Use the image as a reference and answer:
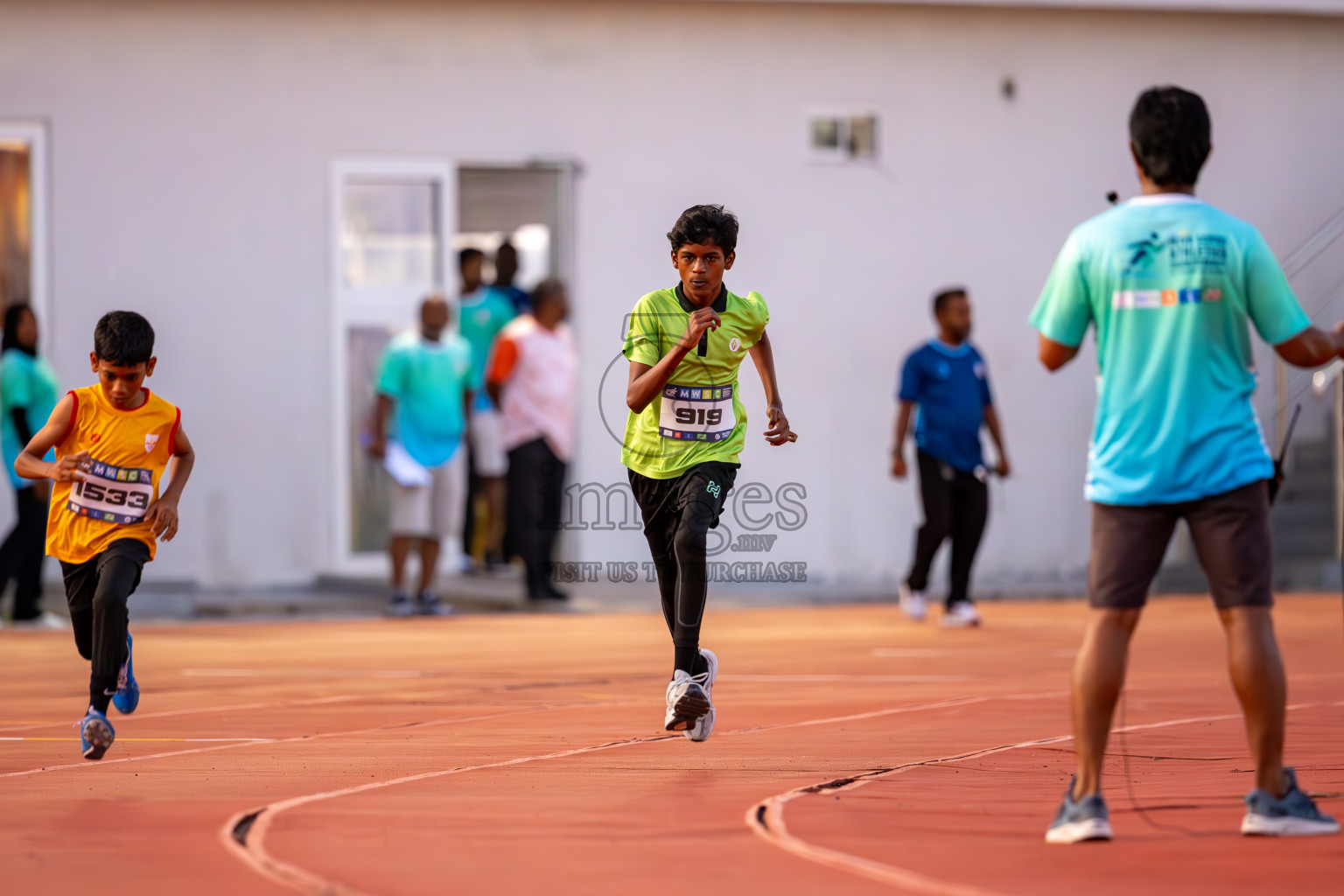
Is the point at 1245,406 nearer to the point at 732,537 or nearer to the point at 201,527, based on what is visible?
the point at 732,537

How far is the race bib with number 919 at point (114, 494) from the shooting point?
20.6ft

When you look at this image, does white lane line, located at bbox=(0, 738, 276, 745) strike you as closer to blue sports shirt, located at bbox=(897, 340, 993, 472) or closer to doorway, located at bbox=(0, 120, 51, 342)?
blue sports shirt, located at bbox=(897, 340, 993, 472)

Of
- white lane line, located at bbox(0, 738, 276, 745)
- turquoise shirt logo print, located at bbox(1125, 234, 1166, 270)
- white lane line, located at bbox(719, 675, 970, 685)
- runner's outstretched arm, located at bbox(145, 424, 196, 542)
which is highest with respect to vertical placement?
turquoise shirt logo print, located at bbox(1125, 234, 1166, 270)

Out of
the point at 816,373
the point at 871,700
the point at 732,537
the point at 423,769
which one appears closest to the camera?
the point at 423,769

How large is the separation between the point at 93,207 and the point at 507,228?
13.9 feet

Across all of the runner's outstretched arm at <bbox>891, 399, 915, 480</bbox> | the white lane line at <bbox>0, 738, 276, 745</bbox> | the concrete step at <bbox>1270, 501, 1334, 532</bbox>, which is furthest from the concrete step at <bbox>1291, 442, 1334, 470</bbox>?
the white lane line at <bbox>0, 738, 276, 745</bbox>

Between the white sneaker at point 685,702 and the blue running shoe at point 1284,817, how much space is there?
2081 millimetres

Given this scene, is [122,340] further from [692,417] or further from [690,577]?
[690,577]

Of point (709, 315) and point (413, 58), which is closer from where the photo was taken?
point (709, 315)

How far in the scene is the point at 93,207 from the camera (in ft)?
45.5

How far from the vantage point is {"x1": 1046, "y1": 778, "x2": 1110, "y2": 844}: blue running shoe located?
444 cm

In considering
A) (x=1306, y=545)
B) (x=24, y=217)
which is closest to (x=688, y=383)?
(x=24, y=217)

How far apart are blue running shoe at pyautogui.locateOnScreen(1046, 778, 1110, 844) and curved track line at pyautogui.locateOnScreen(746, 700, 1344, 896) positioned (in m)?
0.49

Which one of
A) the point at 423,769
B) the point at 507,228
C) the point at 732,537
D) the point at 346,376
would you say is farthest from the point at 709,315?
the point at 507,228
